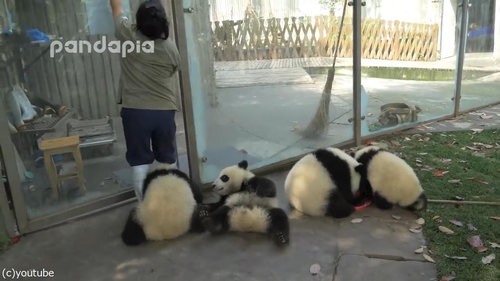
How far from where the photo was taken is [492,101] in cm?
771

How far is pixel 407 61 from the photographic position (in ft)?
20.9

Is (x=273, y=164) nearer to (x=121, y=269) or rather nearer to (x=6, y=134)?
(x=121, y=269)

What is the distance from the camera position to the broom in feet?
17.4

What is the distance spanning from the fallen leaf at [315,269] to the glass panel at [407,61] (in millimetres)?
3039

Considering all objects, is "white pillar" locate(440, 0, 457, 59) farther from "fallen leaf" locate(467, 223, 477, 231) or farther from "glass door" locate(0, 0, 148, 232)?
"glass door" locate(0, 0, 148, 232)

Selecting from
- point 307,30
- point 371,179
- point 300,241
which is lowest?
point 300,241

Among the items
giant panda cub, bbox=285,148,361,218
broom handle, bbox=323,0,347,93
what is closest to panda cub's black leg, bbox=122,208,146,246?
giant panda cub, bbox=285,148,361,218

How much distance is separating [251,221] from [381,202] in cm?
120

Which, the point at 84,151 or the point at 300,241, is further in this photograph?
the point at 84,151

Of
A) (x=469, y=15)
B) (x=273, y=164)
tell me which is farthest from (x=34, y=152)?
(x=469, y=15)

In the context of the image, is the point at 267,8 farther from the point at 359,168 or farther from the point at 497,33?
the point at 497,33

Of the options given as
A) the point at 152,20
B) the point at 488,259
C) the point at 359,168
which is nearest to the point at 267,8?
the point at 152,20

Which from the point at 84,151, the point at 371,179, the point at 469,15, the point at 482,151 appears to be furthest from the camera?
the point at 469,15

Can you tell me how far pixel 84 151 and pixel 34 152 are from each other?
1.43ft
